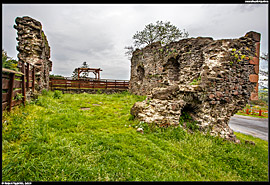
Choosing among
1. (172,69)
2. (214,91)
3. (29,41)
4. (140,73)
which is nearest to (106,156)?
(214,91)

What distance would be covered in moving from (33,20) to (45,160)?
28.9 feet

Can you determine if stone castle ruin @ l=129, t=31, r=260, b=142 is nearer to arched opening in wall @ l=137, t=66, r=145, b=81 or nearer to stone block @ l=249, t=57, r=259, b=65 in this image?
stone block @ l=249, t=57, r=259, b=65

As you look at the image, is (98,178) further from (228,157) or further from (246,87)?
(246,87)

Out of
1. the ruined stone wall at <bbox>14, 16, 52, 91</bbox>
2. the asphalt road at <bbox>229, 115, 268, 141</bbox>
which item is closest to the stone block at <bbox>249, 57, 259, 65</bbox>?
the asphalt road at <bbox>229, 115, 268, 141</bbox>

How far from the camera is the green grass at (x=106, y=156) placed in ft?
7.03

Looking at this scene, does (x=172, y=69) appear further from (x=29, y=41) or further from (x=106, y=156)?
(x=29, y=41)

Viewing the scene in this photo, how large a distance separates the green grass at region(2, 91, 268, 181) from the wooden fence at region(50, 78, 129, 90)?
1182cm

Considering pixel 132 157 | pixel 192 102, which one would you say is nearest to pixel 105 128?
pixel 132 157

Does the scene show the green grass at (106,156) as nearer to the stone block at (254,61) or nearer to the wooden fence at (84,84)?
the stone block at (254,61)

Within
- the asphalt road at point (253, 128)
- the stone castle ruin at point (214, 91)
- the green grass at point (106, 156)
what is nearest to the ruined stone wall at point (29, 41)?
the green grass at point (106, 156)

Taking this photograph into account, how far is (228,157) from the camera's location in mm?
3625

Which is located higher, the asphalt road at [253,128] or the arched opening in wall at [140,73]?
the arched opening in wall at [140,73]

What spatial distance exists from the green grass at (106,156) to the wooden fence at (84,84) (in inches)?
465

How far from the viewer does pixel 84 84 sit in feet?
51.8
